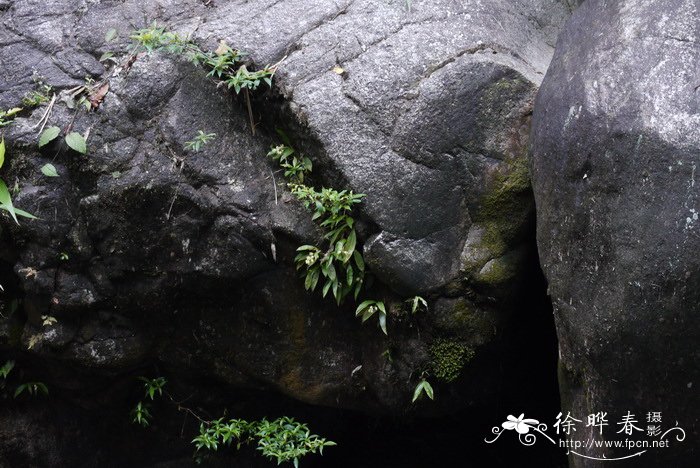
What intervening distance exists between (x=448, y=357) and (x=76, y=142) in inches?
86.8

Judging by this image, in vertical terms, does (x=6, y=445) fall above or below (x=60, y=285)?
below

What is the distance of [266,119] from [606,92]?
1.77m

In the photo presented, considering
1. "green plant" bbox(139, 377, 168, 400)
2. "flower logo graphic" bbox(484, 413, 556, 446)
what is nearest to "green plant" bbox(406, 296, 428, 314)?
"flower logo graphic" bbox(484, 413, 556, 446)

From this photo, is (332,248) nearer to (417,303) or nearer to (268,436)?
(417,303)

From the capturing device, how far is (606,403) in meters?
3.02

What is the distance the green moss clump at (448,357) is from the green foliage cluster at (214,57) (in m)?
1.64

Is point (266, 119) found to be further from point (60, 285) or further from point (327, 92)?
point (60, 285)

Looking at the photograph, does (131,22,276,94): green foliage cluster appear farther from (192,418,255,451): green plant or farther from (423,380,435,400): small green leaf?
(192,418,255,451): green plant

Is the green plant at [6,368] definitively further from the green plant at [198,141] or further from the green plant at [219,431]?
the green plant at [198,141]

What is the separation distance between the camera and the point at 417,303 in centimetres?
355

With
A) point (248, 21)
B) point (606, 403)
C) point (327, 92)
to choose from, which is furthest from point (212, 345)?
point (606, 403)

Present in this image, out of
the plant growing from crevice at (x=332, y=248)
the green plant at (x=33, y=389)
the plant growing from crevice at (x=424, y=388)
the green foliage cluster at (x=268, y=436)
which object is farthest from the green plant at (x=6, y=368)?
the plant growing from crevice at (x=424, y=388)

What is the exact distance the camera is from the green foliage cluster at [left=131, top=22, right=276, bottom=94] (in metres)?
3.81

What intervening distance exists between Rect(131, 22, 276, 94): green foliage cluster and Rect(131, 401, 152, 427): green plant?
1.92m
